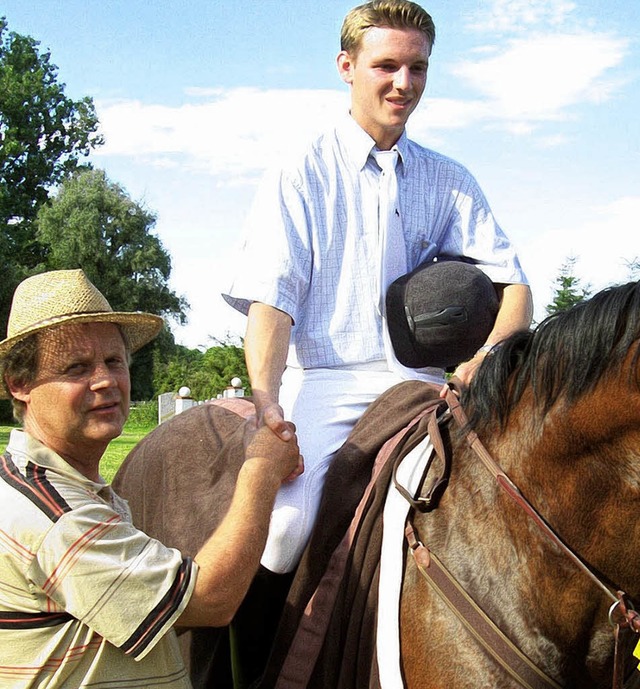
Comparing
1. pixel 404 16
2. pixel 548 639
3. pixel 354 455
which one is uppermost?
pixel 404 16

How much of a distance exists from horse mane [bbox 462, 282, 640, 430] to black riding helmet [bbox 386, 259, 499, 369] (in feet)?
1.40

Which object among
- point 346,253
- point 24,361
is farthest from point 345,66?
point 24,361

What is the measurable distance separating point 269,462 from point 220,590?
16.0 inches

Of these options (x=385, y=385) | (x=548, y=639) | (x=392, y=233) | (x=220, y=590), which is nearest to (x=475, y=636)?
(x=548, y=639)

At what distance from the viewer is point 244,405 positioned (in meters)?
3.17

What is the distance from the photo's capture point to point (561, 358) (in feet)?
7.20

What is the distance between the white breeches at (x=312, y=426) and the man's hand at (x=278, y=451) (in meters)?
0.08

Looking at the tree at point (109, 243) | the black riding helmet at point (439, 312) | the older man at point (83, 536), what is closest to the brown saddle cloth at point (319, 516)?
the black riding helmet at point (439, 312)

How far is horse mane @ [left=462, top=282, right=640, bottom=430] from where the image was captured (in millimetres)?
2070

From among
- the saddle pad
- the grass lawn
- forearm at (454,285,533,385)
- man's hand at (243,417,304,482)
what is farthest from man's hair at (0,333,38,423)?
the grass lawn

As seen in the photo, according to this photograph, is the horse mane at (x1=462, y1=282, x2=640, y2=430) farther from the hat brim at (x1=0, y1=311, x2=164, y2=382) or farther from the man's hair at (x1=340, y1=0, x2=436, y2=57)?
the man's hair at (x1=340, y1=0, x2=436, y2=57)

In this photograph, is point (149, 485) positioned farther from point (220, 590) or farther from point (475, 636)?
point (475, 636)

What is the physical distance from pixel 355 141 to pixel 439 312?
0.74m

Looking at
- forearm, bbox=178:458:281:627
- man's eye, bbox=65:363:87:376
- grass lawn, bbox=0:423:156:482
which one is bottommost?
grass lawn, bbox=0:423:156:482
